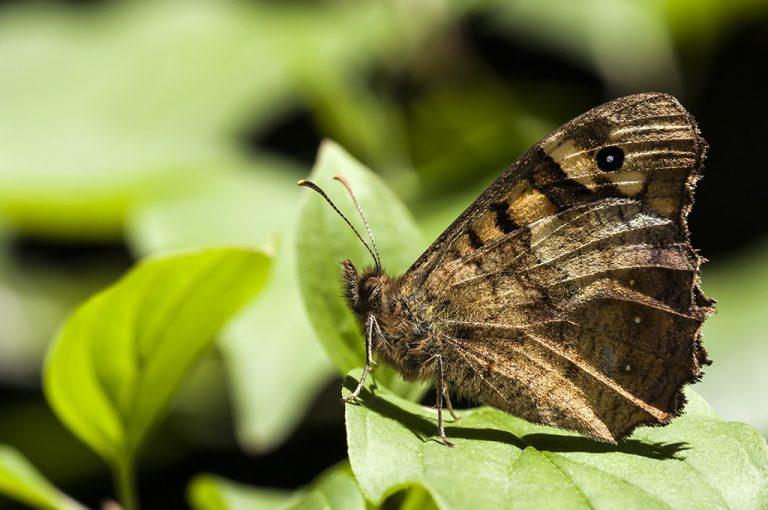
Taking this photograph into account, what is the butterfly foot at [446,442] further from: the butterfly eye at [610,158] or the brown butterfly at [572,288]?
the butterfly eye at [610,158]

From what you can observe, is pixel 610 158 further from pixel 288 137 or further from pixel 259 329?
pixel 288 137

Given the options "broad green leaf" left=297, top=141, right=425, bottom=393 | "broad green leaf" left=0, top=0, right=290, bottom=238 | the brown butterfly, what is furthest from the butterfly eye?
"broad green leaf" left=0, top=0, right=290, bottom=238

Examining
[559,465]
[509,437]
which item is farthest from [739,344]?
[559,465]

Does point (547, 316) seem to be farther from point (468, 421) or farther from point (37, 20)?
point (37, 20)

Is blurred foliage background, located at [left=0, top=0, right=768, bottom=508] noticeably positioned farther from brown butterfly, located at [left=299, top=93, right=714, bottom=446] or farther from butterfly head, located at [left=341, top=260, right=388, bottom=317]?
brown butterfly, located at [left=299, top=93, right=714, bottom=446]

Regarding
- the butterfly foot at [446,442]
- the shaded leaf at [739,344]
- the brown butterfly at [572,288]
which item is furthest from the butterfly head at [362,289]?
the shaded leaf at [739,344]

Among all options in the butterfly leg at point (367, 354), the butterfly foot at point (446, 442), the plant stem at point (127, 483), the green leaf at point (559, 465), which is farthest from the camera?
the plant stem at point (127, 483)
